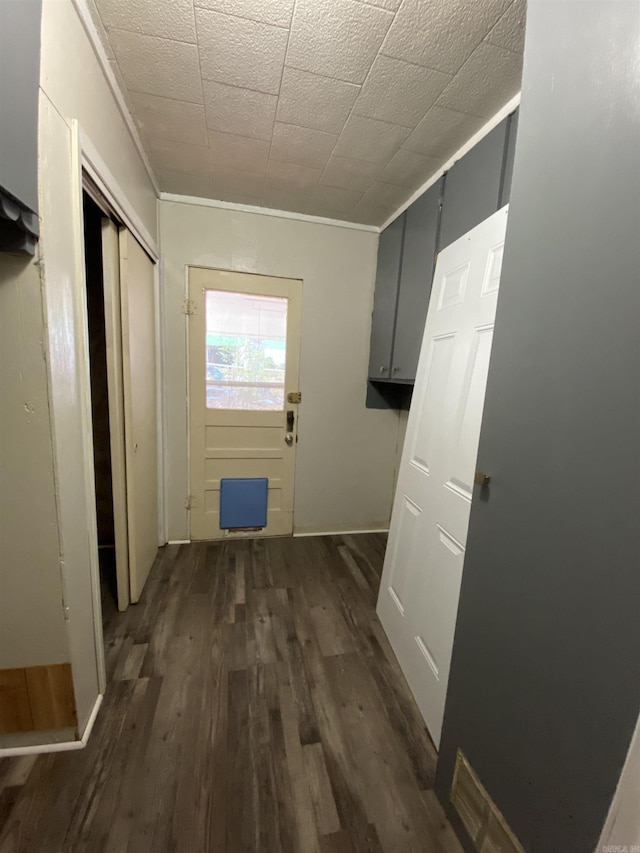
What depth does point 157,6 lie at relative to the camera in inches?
42.6

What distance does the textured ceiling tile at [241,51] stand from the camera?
1129 millimetres

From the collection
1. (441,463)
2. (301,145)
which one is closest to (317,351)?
(301,145)

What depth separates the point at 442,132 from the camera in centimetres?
157

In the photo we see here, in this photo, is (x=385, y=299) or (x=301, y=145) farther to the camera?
(x=385, y=299)

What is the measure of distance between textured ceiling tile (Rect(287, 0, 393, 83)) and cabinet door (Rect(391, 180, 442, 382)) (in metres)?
0.76

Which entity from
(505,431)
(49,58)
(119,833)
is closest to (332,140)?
(49,58)

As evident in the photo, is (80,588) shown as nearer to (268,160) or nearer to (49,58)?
(49,58)

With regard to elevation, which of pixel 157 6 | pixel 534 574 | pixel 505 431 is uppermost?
pixel 157 6

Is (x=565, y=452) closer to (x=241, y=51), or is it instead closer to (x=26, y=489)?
(x=26, y=489)

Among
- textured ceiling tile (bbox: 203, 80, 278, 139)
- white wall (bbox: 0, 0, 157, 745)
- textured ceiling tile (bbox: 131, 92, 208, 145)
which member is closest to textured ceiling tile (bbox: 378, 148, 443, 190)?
textured ceiling tile (bbox: 203, 80, 278, 139)

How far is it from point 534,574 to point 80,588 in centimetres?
147

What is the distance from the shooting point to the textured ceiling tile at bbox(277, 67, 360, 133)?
1.33m

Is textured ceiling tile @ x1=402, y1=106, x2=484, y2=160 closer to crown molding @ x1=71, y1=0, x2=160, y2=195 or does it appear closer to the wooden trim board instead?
crown molding @ x1=71, y1=0, x2=160, y2=195

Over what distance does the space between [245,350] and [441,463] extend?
5.59ft
